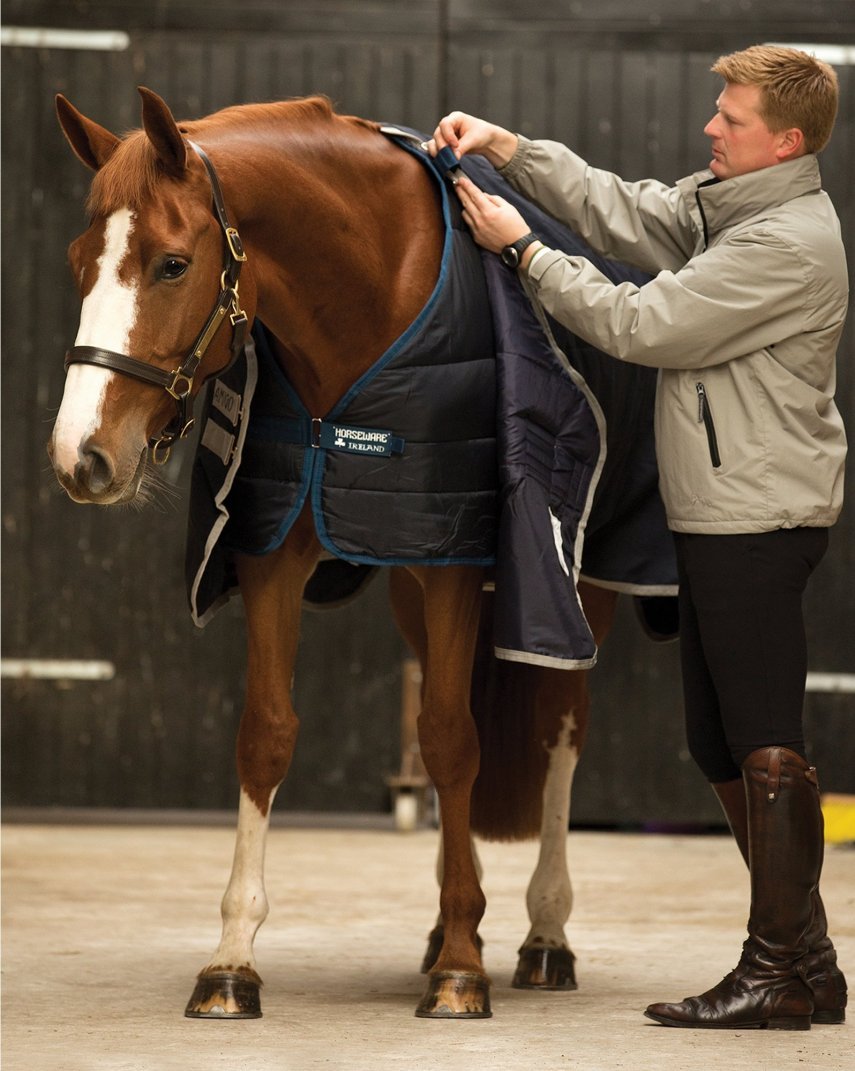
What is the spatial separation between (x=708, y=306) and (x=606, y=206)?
0.42m

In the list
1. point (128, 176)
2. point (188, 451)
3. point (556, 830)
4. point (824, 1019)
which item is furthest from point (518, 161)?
→ point (188, 451)

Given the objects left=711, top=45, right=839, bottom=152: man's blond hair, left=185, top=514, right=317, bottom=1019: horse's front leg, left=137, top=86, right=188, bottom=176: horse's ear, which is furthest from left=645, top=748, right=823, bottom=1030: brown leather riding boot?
left=137, top=86, right=188, bottom=176: horse's ear

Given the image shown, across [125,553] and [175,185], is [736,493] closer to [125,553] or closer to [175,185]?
[175,185]

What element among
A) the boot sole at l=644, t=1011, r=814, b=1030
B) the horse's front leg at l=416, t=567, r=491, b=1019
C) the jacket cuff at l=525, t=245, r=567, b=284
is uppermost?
the jacket cuff at l=525, t=245, r=567, b=284

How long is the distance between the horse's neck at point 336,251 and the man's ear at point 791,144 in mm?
574

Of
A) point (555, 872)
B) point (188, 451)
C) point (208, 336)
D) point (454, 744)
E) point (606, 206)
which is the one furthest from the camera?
point (188, 451)

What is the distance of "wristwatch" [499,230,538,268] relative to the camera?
259cm

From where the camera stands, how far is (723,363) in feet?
8.07

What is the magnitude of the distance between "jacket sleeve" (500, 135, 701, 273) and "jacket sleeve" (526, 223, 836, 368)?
27cm

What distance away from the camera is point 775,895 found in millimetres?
2377

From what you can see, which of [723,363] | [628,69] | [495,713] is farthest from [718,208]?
[628,69]

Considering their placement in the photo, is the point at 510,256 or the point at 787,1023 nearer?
the point at 787,1023

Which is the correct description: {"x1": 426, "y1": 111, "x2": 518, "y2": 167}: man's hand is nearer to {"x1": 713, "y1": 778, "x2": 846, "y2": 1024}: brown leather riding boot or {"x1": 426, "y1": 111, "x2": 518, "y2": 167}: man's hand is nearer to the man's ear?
the man's ear

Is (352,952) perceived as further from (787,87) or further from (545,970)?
(787,87)
